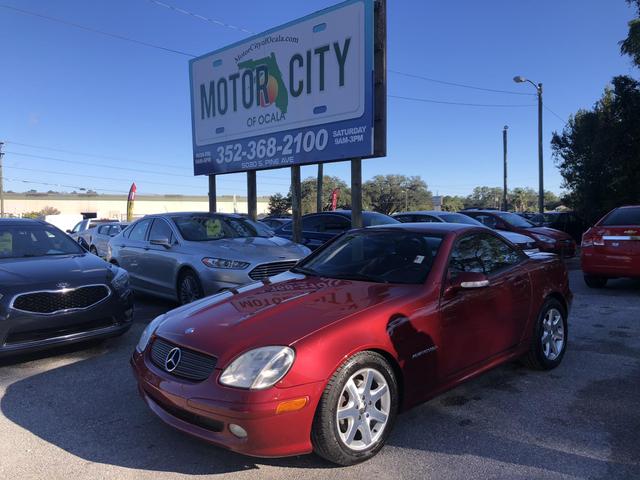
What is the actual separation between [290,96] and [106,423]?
7.87m

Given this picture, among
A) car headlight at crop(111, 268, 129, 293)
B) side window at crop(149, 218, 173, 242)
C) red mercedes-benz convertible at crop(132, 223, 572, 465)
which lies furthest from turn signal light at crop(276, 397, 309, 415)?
side window at crop(149, 218, 173, 242)

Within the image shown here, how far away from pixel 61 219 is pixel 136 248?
40.7 metres

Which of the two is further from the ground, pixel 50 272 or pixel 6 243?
pixel 6 243

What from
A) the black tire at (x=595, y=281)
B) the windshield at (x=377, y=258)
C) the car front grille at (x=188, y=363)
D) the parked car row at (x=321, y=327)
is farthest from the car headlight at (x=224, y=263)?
the black tire at (x=595, y=281)

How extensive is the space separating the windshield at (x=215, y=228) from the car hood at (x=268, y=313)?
3868 millimetres

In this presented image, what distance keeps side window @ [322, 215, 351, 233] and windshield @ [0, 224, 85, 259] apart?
21.3ft

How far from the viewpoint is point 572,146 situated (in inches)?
935

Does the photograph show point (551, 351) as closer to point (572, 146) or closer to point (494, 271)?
point (494, 271)

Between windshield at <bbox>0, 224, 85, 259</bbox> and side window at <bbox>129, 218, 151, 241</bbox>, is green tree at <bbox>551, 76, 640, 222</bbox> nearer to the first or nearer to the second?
side window at <bbox>129, 218, 151, 241</bbox>

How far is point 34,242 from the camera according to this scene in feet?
20.6

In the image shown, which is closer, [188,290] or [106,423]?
[106,423]

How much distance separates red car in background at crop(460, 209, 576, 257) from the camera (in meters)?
12.7

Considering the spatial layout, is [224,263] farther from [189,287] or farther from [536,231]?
[536,231]

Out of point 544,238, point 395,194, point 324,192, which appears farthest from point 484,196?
point 544,238
